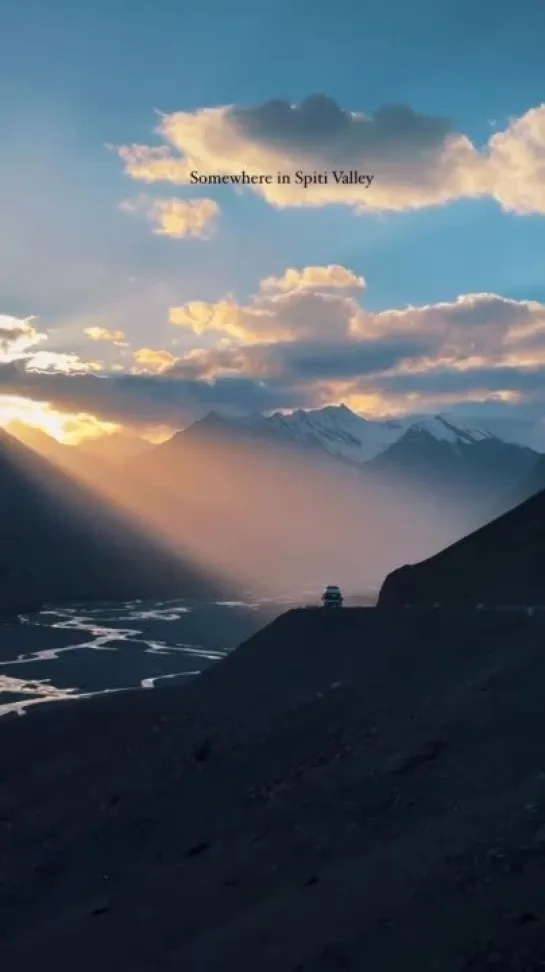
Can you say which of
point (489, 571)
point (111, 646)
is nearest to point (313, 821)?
point (489, 571)

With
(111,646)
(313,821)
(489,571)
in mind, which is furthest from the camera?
(111,646)

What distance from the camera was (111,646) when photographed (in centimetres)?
10412

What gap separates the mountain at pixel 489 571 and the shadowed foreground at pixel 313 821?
13347 mm

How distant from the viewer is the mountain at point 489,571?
54.1 metres

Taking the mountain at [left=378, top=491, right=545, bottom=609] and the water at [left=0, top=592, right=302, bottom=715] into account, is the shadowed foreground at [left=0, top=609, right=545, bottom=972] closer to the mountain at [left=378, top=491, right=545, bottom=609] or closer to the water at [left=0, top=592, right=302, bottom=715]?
the mountain at [left=378, top=491, right=545, bottom=609]

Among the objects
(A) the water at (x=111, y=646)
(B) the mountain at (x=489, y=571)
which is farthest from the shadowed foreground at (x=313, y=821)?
(A) the water at (x=111, y=646)

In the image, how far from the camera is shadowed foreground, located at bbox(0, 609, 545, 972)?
1659cm

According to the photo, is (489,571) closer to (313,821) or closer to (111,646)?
(313,821)

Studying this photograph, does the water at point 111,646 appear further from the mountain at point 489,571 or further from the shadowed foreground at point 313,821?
the shadowed foreground at point 313,821

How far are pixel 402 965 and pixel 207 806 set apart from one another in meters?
13.4

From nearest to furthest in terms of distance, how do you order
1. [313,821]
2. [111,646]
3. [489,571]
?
[313,821]
[489,571]
[111,646]

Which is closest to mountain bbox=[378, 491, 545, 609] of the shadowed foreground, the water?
the shadowed foreground

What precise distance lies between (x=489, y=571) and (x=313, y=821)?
37.6 metres

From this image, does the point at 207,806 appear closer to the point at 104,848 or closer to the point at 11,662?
the point at 104,848
